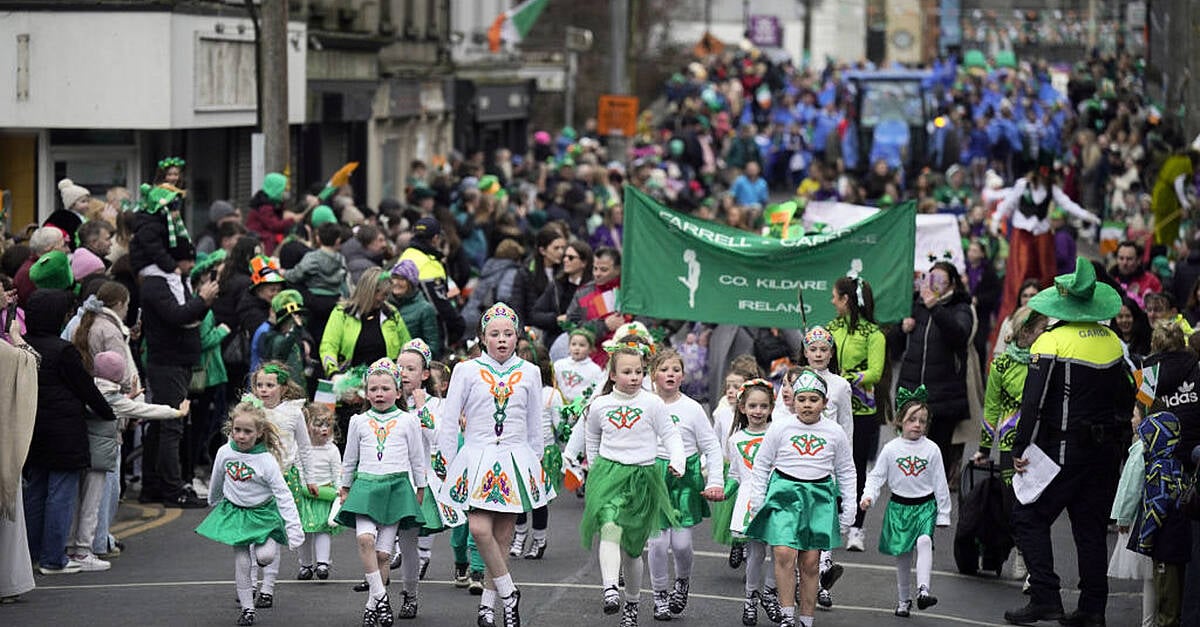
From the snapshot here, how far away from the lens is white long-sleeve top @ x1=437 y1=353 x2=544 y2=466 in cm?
1170

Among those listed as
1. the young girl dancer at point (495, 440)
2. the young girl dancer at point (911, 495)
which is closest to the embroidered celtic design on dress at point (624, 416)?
the young girl dancer at point (495, 440)

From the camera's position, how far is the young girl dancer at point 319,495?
12.9m

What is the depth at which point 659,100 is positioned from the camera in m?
57.7

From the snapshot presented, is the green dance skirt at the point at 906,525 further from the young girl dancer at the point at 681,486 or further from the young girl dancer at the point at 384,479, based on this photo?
the young girl dancer at the point at 384,479

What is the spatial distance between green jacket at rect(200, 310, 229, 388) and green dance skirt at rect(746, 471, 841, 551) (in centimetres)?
555

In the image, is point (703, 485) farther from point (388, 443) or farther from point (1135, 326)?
point (1135, 326)

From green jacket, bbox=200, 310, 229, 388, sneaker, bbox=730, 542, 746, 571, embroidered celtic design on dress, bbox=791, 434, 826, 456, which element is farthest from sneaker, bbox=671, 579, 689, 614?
green jacket, bbox=200, 310, 229, 388

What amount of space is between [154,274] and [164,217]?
457 millimetres

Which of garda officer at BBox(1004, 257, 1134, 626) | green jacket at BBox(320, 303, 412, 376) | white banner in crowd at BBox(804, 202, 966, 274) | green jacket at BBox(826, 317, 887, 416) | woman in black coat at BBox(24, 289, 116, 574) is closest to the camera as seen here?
garda officer at BBox(1004, 257, 1134, 626)

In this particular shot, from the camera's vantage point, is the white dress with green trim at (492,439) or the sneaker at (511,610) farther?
the white dress with green trim at (492,439)

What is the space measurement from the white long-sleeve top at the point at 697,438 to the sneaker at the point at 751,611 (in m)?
0.62

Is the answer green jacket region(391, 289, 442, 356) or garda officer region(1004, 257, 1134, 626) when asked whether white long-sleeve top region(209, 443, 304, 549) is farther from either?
green jacket region(391, 289, 442, 356)

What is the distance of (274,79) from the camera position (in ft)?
69.4

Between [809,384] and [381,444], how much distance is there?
2225mm
